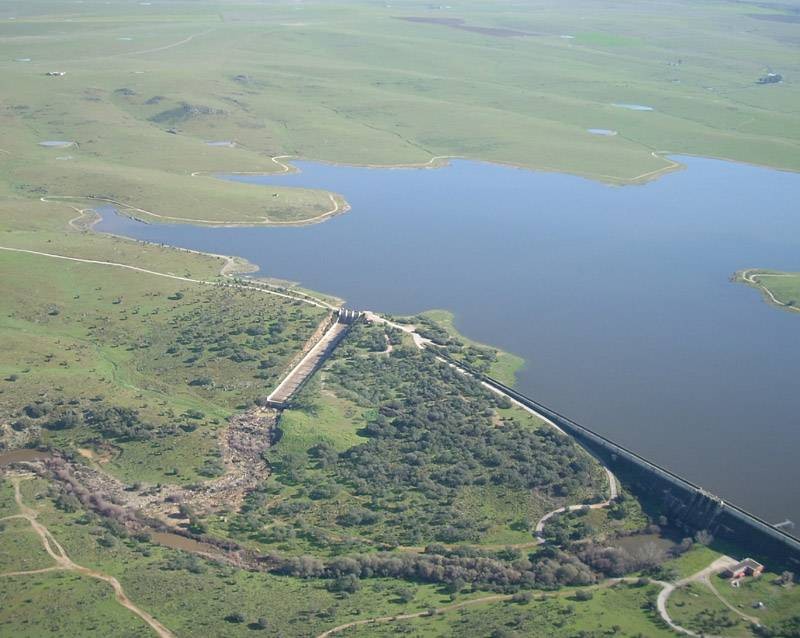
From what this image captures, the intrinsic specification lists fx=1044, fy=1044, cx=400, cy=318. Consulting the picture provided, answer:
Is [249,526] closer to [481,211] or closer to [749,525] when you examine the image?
[749,525]

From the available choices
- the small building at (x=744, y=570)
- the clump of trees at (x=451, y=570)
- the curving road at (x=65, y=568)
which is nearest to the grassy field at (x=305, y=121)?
the curving road at (x=65, y=568)

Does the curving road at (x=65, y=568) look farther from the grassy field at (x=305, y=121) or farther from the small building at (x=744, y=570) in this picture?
the grassy field at (x=305, y=121)

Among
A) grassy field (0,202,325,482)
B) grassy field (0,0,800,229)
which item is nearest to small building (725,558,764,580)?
grassy field (0,202,325,482)

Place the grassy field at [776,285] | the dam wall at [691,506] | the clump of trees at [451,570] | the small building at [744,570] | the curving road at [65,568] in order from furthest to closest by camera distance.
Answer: the grassy field at [776,285] → the dam wall at [691,506] → the small building at [744,570] → the clump of trees at [451,570] → the curving road at [65,568]

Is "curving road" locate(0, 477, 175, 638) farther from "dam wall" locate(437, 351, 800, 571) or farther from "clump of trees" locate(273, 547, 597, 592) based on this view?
"dam wall" locate(437, 351, 800, 571)

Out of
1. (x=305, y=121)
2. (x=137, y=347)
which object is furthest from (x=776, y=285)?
(x=305, y=121)

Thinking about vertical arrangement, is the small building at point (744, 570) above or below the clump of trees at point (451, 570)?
above

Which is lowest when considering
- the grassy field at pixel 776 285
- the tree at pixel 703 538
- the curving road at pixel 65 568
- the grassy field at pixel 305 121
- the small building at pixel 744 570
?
the curving road at pixel 65 568
